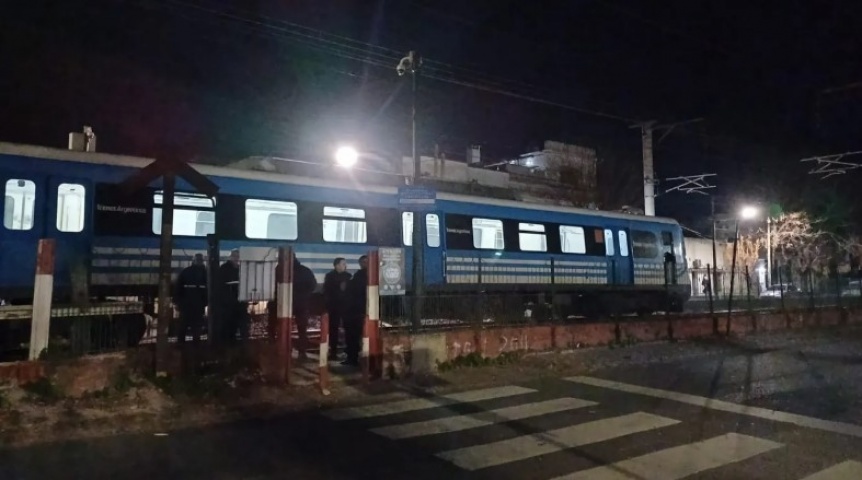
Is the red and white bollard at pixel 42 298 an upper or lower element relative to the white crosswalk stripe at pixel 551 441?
upper

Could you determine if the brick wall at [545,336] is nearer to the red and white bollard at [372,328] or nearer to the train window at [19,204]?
the red and white bollard at [372,328]

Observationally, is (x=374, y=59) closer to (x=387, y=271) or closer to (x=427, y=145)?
(x=387, y=271)

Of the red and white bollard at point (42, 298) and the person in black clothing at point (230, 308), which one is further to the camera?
the person in black clothing at point (230, 308)

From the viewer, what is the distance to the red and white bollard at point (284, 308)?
9.55 m

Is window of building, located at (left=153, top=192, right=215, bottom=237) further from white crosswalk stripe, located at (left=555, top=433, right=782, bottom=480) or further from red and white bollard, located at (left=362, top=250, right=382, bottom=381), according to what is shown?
white crosswalk stripe, located at (left=555, top=433, right=782, bottom=480)

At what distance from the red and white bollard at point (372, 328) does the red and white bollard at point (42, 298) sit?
13.5ft

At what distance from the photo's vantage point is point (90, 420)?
759 cm

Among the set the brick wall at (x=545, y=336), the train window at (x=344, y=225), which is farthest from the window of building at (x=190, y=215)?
the brick wall at (x=545, y=336)

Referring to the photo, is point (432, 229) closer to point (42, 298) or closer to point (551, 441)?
point (42, 298)

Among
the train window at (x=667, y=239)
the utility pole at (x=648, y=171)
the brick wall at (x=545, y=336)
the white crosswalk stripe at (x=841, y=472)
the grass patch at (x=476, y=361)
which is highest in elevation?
the utility pole at (x=648, y=171)

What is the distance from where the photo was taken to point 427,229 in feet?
53.4

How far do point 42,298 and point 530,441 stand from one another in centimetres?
583

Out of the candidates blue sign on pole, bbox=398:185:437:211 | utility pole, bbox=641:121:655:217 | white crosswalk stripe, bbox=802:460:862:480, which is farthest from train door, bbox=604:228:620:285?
white crosswalk stripe, bbox=802:460:862:480

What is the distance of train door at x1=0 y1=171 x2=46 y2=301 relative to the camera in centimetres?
1116
